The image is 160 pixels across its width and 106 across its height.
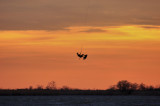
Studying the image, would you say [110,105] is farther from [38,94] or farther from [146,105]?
[38,94]

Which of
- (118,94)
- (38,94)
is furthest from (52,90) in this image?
(118,94)

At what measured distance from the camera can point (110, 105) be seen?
2613 inches

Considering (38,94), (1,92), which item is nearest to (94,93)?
(38,94)

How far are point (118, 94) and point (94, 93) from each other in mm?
5044

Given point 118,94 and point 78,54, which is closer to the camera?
point 78,54

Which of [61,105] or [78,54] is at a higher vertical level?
[78,54]

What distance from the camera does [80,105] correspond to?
214 ft

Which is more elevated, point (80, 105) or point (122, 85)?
point (122, 85)

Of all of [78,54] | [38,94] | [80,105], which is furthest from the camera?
[38,94]

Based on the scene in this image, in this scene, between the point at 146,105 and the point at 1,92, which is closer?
the point at 146,105

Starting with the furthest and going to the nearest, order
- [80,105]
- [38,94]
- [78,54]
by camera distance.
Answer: [38,94] < [78,54] < [80,105]

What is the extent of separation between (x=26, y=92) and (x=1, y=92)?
451 centimetres

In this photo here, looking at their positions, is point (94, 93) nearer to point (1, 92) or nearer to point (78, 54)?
point (1, 92)

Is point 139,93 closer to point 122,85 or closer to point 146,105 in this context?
point 122,85
